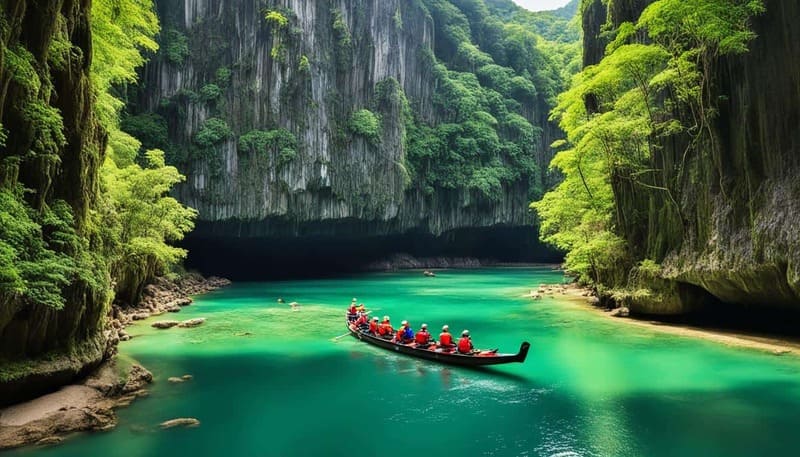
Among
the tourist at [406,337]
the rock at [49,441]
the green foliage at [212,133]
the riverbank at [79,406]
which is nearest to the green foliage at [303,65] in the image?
the green foliage at [212,133]

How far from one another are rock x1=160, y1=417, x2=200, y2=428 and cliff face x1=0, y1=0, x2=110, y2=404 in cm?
243

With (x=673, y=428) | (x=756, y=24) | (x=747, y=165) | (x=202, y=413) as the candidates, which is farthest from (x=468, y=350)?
(x=756, y=24)

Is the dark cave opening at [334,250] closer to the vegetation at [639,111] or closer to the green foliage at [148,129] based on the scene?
the green foliage at [148,129]

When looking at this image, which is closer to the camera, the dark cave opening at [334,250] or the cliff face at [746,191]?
the cliff face at [746,191]

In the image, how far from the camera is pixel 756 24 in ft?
51.1

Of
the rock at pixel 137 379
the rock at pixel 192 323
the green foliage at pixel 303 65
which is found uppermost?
the green foliage at pixel 303 65

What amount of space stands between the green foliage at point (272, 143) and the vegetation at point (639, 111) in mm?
20731

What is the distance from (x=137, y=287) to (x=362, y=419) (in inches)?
668

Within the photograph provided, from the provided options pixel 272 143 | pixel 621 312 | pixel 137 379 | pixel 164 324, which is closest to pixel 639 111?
pixel 621 312

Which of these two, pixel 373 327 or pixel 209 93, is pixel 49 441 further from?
pixel 209 93

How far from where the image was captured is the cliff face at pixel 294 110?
38.9 metres

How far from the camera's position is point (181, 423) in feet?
33.7

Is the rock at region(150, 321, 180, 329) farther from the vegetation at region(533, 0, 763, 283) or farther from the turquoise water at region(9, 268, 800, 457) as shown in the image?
the vegetation at region(533, 0, 763, 283)

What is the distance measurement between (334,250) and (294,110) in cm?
1950
